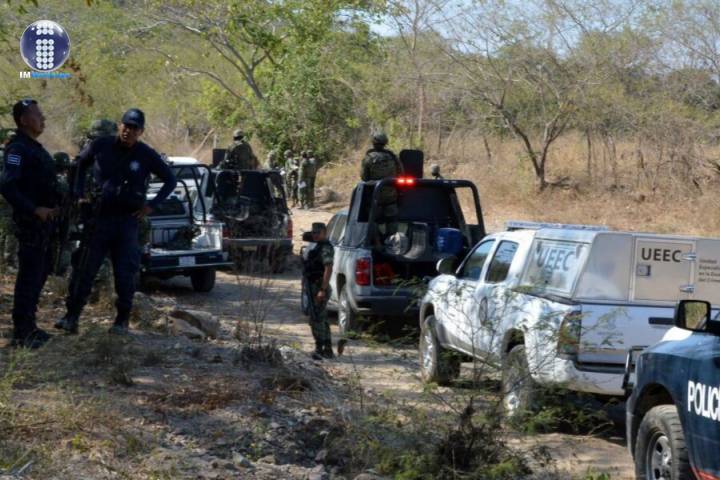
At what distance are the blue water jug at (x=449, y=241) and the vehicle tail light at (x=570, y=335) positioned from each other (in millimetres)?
5274

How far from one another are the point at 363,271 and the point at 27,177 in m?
4.97

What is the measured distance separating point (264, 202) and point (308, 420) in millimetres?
11764

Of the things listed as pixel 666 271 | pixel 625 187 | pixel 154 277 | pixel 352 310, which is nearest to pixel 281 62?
pixel 625 187

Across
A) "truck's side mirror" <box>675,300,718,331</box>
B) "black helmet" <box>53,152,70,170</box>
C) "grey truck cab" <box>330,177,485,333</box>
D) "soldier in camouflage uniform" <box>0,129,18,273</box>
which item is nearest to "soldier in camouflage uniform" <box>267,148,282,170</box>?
"grey truck cab" <box>330,177,485,333</box>

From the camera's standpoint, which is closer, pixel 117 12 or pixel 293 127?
pixel 293 127

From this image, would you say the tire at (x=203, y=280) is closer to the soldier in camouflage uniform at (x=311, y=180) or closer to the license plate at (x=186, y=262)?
the license plate at (x=186, y=262)

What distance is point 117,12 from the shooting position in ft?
108

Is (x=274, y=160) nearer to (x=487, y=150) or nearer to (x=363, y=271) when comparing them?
(x=487, y=150)

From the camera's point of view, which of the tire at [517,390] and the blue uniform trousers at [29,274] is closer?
the tire at [517,390]

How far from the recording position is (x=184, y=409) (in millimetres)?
6980

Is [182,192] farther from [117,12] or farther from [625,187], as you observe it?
[117,12]

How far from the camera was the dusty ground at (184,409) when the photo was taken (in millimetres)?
5863

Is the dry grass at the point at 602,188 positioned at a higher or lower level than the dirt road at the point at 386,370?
higher
